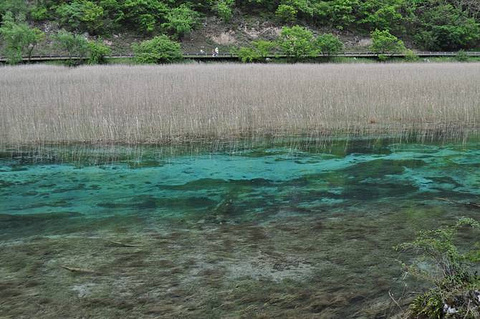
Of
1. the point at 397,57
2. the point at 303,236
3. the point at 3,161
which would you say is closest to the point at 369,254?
the point at 303,236

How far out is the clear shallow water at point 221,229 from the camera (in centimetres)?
339

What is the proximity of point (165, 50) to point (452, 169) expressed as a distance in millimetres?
26353

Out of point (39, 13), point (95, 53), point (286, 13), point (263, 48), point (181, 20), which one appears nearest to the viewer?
point (95, 53)

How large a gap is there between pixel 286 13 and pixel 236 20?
457cm

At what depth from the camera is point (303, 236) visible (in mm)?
4465

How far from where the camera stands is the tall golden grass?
31.1 ft

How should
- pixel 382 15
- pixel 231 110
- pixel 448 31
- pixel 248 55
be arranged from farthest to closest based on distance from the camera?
pixel 382 15 → pixel 448 31 → pixel 248 55 → pixel 231 110

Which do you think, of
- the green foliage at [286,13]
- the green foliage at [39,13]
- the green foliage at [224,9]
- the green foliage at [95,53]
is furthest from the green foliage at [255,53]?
the green foliage at [39,13]

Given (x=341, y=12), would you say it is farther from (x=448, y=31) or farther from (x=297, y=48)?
(x=297, y=48)

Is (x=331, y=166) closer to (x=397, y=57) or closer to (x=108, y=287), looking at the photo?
(x=108, y=287)

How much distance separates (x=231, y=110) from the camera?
10719 millimetres

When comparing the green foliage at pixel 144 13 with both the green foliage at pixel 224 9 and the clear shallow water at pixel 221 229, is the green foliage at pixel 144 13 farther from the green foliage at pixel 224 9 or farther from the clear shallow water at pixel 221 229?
the clear shallow water at pixel 221 229

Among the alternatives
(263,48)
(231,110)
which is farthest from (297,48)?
(231,110)

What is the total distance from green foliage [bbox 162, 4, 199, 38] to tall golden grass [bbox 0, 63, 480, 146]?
24.4 metres
